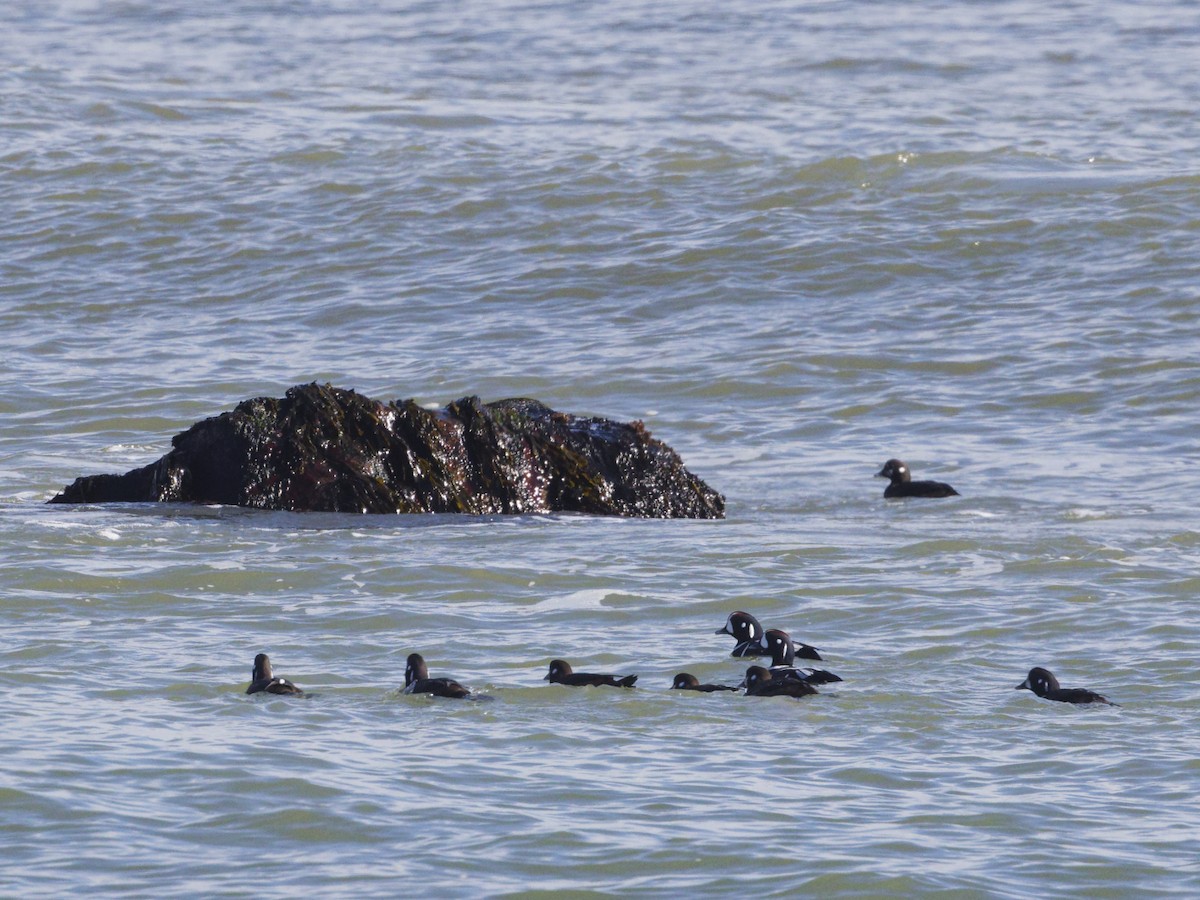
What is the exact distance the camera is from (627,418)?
61.0 ft

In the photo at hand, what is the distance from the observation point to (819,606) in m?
11.8

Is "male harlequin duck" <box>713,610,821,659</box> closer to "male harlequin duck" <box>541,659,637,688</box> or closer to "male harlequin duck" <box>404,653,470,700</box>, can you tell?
"male harlequin duck" <box>541,659,637,688</box>

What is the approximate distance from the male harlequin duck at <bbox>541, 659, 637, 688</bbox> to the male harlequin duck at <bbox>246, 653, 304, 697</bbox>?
1233mm

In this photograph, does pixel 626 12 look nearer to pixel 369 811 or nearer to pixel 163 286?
pixel 163 286

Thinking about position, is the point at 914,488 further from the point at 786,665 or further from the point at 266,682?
the point at 266,682

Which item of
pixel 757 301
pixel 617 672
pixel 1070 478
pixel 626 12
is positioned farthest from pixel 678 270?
pixel 626 12

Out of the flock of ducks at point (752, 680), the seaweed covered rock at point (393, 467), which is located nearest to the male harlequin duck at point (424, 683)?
the flock of ducks at point (752, 680)

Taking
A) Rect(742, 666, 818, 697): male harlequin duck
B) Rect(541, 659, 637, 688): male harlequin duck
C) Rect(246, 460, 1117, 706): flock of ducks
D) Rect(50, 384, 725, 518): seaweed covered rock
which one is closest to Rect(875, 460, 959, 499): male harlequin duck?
Rect(50, 384, 725, 518): seaweed covered rock

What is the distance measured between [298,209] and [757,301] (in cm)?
787

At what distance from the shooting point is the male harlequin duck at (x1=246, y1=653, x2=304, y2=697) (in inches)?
370

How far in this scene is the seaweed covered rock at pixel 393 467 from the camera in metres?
14.5

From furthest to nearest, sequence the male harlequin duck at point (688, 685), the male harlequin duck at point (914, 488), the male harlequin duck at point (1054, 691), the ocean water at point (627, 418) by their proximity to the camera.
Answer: the male harlequin duck at point (914, 488), the male harlequin duck at point (688, 685), the male harlequin duck at point (1054, 691), the ocean water at point (627, 418)

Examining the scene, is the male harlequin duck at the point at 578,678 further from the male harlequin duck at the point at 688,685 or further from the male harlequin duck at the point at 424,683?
the male harlequin duck at the point at 424,683

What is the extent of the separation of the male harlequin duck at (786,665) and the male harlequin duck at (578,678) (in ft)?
2.37
